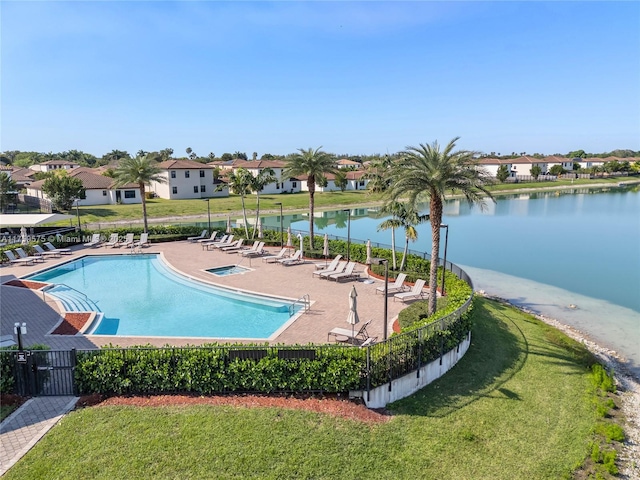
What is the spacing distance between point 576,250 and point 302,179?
50443mm

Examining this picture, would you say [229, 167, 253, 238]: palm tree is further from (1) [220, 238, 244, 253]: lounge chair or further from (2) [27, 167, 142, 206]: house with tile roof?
(2) [27, 167, 142, 206]: house with tile roof

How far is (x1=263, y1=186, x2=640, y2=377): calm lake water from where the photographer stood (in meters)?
20.1

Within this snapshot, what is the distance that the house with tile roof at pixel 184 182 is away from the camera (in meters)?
60.1

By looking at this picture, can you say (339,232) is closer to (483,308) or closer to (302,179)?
(483,308)

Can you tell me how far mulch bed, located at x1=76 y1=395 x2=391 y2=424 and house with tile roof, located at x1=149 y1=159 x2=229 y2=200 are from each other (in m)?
53.4

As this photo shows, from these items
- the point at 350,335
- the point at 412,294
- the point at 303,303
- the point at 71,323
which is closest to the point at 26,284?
the point at 71,323

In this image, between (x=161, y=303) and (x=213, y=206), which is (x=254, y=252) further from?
(x=213, y=206)

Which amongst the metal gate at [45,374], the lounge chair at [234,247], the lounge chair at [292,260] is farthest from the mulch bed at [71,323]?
the lounge chair at [234,247]

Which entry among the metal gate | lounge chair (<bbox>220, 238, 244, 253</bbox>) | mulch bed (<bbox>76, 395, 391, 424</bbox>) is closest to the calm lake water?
lounge chair (<bbox>220, 238, 244, 253</bbox>)

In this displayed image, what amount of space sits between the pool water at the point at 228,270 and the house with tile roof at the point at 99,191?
35.4m

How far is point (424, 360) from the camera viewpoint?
35.7 ft

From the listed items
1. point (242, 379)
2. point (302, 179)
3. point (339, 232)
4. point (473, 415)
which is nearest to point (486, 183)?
point (473, 415)

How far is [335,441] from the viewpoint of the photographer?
323 inches

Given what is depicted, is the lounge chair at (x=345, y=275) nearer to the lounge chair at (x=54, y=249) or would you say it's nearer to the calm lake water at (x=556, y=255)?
the calm lake water at (x=556, y=255)
